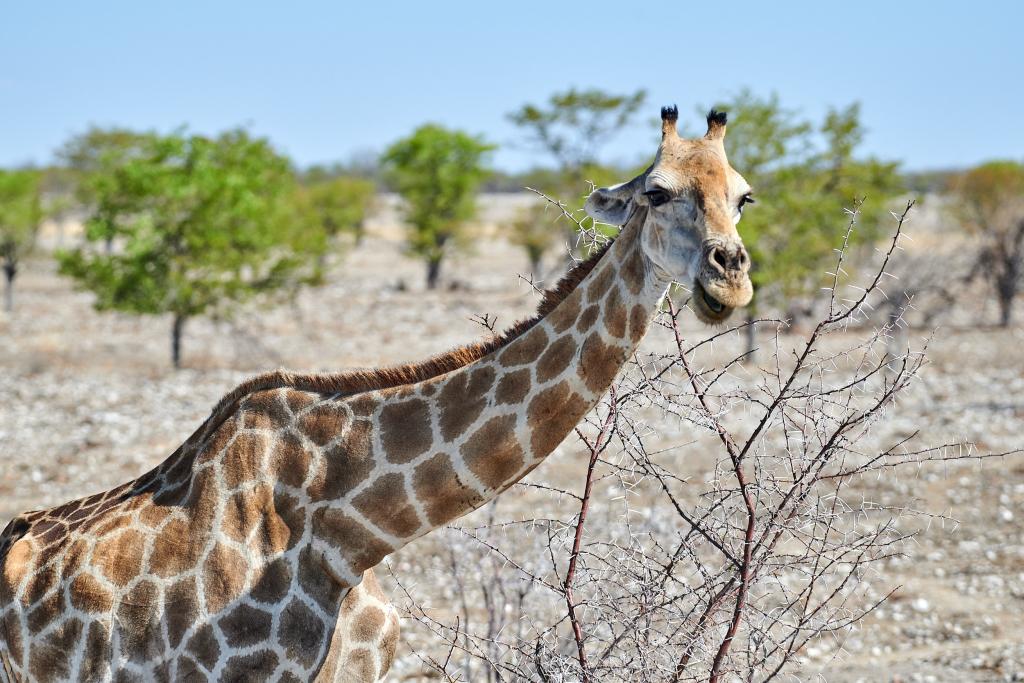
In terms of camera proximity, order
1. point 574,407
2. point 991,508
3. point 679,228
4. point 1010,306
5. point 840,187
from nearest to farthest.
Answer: point 679,228 < point 574,407 < point 991,508 < point 840,187 < point 1010,306

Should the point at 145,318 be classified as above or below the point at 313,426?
above

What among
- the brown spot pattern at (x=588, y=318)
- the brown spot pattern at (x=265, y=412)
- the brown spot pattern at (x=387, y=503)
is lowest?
the brown spot pattern at (x=387, y=503)

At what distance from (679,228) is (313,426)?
167 cm

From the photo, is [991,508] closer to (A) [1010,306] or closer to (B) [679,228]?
(B) [679,228]

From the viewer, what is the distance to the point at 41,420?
1518 centimetres

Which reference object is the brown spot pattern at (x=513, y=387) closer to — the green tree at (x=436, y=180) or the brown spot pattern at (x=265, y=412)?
the brown spot pattern at (x=265, y=412)

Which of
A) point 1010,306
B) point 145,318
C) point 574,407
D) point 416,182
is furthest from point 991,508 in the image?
point 416,182

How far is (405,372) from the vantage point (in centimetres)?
416

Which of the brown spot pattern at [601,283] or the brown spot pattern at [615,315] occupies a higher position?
the brown spot pattern at [601,283]

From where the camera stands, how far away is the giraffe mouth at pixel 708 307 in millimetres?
3186

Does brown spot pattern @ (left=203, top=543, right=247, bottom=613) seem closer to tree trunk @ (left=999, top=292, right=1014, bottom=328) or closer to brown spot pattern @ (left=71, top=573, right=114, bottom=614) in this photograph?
brown spot pattern @ (left=71, top=573, right=114, bottom=614)

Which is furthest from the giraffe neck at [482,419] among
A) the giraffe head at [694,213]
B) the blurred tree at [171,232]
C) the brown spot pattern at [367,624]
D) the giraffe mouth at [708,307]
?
the blurred tree at [171,232]

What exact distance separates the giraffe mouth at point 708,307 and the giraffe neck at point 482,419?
1.53 ft

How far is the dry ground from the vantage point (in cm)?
833
